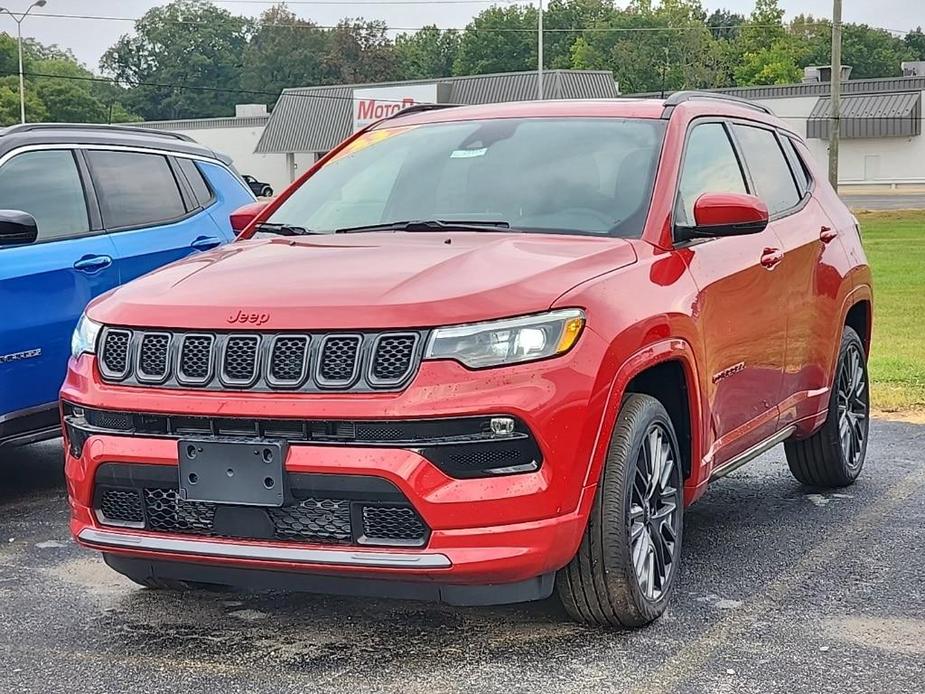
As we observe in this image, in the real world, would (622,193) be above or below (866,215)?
above

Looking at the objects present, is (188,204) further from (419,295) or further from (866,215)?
(866,215)

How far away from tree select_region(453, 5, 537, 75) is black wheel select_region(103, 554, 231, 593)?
108m

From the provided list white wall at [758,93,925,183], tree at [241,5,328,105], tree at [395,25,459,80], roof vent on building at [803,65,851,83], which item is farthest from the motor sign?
tree at [395,25,459,80]

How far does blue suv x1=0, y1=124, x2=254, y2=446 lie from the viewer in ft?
19.6

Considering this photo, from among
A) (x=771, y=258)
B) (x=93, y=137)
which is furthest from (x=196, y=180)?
(x=771, y=258)

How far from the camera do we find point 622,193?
4805 mm

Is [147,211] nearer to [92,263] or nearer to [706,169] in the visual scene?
[92,263]

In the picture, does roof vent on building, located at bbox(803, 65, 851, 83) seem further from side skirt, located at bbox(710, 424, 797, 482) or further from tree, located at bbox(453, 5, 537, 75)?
side skirt, located at bbox(710, 424, 797, 482)

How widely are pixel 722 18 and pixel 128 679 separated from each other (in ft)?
436

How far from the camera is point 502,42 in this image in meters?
111

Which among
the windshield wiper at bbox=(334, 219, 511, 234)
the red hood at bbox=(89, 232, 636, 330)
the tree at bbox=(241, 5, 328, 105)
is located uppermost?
the tree at bbox=(241, 5, 328, 105)

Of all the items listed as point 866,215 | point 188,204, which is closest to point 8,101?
point 866,215

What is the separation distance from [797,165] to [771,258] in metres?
1.15

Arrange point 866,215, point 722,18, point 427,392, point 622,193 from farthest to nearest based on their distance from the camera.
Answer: point 722,18 < point 866,215 < point 622,193 < point 427,392
